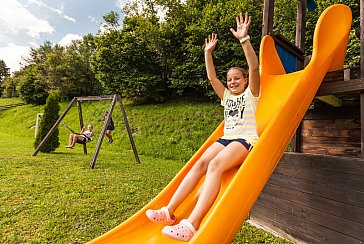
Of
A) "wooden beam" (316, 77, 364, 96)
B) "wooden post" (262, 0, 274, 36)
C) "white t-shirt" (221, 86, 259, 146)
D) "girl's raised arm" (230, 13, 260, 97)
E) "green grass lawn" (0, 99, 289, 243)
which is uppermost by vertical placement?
"wooden post" (262, 0, 274, 36)

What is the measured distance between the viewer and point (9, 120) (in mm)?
19797

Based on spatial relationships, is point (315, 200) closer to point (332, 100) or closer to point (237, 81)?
point (332, 100)

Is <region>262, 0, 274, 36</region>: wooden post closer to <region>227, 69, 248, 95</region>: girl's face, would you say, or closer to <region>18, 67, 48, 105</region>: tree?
<region>227, 69, 248, 95</region>: girl's face

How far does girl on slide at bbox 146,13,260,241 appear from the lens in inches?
78.9

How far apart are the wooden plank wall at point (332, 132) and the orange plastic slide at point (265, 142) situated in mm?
732

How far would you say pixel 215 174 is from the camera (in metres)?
2.11

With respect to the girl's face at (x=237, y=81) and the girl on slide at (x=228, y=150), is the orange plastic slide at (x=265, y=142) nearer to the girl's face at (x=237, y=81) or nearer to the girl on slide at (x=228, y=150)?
the girl on slide at (x=228, y=150)

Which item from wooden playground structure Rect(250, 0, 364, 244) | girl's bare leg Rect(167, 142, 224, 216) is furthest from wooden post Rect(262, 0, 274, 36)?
girl's bare leg Rect(167, 142, 224, 216)

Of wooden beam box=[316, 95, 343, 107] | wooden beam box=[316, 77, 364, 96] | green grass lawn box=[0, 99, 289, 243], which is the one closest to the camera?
wooden beam box=[316, 77, 364, 96]

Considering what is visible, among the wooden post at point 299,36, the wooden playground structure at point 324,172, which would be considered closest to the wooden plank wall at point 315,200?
the wooden playground structure at point 324,172

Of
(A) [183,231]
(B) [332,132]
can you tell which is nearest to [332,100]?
(B) [332,132]

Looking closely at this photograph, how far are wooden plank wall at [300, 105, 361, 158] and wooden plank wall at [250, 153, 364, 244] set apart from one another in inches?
26.1

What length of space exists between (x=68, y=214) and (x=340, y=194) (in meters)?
3.36

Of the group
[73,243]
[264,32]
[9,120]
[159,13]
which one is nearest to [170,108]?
[159,13]
